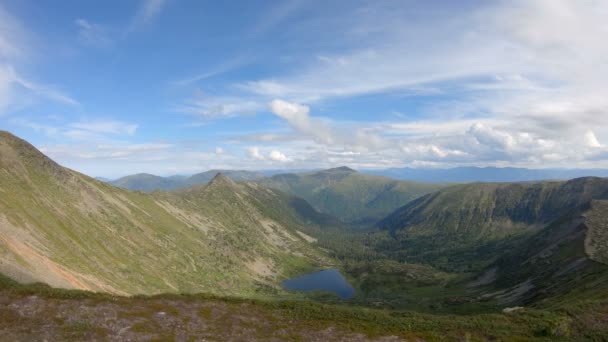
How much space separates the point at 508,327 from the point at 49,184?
638 feet

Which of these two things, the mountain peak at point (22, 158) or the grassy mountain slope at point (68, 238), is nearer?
the grassy mountain slope at point (68, 238)

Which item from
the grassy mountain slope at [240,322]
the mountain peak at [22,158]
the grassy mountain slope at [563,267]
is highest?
the mountain peak at [22,158]

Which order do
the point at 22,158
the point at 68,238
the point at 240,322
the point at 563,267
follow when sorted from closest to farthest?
the point at 240,322
the point at 68,238
the point at 563,267
the point at 22,158

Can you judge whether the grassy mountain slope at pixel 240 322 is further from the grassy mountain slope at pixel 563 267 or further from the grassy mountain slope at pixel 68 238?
the grassy mountain slope at pixel 563 267

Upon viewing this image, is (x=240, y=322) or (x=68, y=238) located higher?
A: (x=68, y=238)

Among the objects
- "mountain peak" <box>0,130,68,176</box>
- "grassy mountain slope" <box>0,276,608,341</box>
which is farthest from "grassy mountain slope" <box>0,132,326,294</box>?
"grassy mountain slope" <box>0,276,608,341</box>

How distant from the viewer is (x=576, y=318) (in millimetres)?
47062

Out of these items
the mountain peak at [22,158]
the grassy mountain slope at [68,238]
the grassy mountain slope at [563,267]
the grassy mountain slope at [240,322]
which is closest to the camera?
the grassy mountain slope at [240,322]

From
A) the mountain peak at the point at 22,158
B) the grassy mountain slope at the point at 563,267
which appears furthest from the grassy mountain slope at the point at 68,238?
the grassy mountain slope at the point at 563,267

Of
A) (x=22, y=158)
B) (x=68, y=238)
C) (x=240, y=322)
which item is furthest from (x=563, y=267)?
(x=22, y=158)

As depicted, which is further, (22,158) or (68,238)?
(22,158)

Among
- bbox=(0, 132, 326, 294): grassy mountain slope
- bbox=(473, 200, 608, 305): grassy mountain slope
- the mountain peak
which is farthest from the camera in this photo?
the mountain peak

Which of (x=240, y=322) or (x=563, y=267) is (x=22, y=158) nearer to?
(x=240, y=322)

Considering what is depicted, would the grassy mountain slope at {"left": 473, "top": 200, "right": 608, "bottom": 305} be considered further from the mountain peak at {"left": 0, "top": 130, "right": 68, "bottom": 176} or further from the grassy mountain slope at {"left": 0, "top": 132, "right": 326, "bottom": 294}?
the mountain peak at {"left": 0, "top": 130, "right": 68, "bottom": 176}
